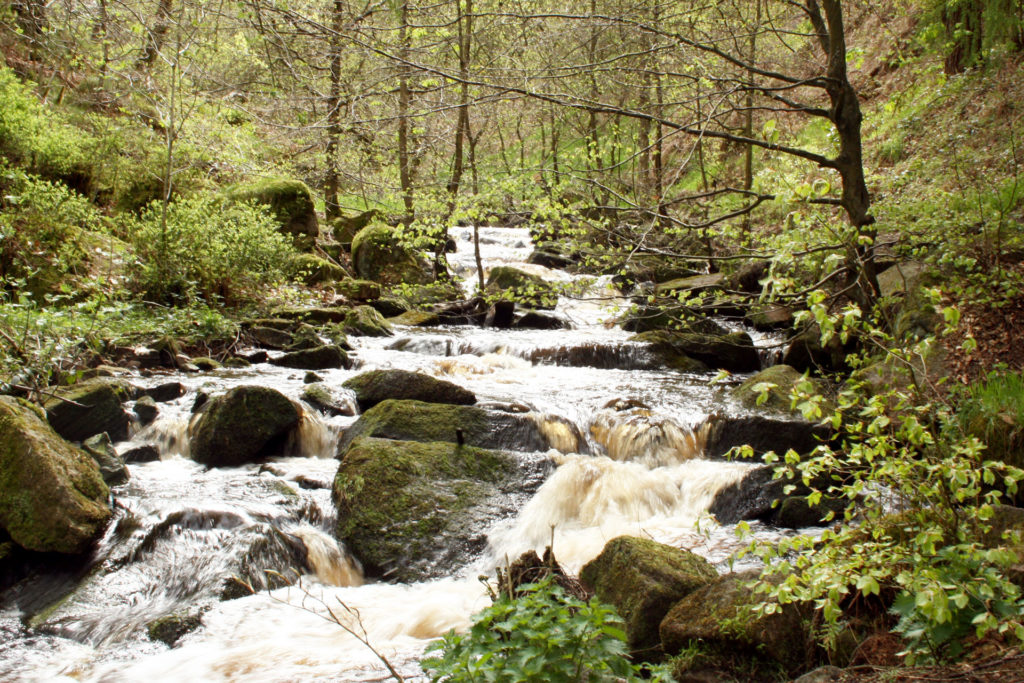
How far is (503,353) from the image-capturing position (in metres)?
11.9

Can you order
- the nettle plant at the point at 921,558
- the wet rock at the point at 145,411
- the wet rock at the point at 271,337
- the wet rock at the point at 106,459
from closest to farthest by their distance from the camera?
the nettle plant at the point at 921,558
the wet rock at the point at 106,459
the wet rock at the point at 145,411
the wet rock at the point at 271,337

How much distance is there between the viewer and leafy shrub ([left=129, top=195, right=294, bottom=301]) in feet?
36.8

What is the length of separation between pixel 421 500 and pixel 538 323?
874cm

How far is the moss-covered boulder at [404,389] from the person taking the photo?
27.6 feet

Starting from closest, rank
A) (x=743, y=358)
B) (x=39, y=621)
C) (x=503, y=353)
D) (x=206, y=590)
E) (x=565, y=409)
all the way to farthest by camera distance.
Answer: (x=39, y=621) < (x=206, y=590) < (x=565, y=409) < (x=743, y=358) < (x=503, y=353)

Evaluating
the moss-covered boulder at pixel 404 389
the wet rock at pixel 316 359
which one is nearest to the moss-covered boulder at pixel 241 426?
the moss-covered boulder at pixel 404 389

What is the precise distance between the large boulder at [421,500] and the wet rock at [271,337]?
19.6ft

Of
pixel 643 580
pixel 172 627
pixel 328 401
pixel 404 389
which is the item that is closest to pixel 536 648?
pixel 643 580

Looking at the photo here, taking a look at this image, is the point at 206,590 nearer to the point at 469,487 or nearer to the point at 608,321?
the point at 469,487

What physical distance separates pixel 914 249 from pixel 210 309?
32.2ft

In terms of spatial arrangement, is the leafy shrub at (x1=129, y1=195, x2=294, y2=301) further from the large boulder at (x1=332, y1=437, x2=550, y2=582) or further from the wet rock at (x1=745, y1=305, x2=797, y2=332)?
the wet rock at (x1=745, y1=305, x2=797, y2=332)

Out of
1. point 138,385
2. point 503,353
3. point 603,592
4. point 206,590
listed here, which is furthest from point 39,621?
point 503,353

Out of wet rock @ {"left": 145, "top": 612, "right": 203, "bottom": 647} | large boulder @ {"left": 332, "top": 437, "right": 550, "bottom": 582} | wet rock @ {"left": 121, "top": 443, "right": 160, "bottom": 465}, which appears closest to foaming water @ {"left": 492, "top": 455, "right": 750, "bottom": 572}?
large boulder @ {"left": 332, "top": 437, "right": 550, "bottom": 582}

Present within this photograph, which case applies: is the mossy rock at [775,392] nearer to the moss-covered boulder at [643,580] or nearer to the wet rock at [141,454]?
the moss-covered boulder at [643,580]
